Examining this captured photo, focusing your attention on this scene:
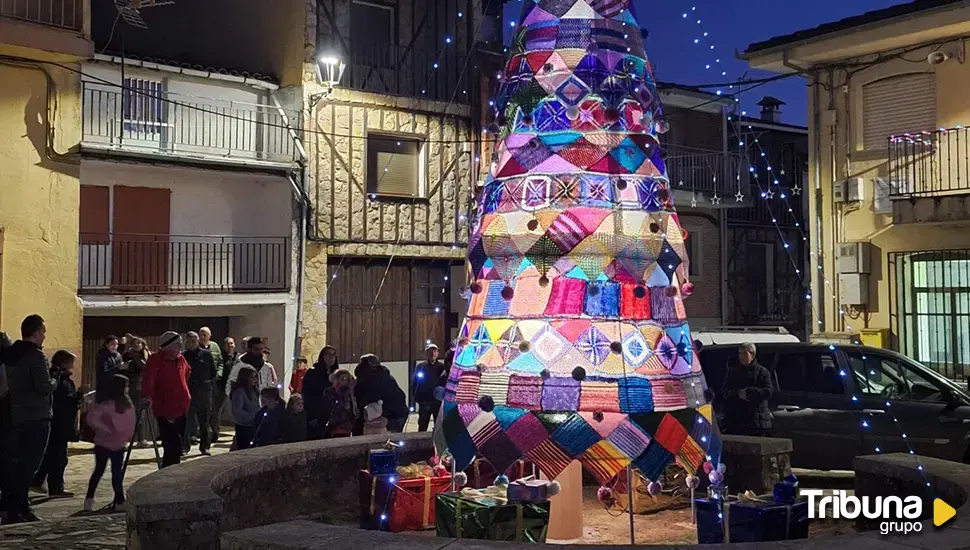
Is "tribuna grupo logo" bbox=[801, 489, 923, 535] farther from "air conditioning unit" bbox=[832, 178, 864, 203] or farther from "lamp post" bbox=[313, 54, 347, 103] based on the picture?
"lamp post" bbox=[313, 54, 347, 103]

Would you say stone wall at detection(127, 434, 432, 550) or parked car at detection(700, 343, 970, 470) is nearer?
stone wall at detection(127, 434, 432, 550)

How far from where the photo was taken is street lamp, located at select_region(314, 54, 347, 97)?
21594mm

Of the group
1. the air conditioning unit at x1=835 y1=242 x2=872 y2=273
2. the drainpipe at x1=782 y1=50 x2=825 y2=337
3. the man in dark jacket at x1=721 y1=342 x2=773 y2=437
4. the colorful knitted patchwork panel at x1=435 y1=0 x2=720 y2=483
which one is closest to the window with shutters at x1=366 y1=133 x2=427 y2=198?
the drainpipe at x1=782 y1=50 x2=825 y2=337

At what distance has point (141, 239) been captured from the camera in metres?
20.9

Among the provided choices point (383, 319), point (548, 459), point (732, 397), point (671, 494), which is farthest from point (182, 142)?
point (548, 459)

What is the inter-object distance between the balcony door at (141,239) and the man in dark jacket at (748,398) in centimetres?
1312

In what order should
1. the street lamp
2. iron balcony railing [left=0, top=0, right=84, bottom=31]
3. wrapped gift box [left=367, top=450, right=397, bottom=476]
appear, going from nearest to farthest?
wrapped gift box [left=367, top=450, right=397, bottom=476], iron balcony railing [left=0, top=0, right=84, bottom=31], the street lamp

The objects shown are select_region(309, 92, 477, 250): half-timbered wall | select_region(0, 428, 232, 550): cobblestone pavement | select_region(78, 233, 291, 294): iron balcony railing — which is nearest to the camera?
select_region(0, 428, 232, 550): cobblestone pavement

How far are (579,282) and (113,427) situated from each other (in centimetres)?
580

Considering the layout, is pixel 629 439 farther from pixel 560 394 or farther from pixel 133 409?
pixel 133 409

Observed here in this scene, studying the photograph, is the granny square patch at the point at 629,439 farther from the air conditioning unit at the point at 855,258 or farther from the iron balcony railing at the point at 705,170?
the iron balcony railing at the point at 705,170

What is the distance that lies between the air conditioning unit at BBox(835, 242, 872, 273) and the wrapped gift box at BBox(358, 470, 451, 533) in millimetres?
13534

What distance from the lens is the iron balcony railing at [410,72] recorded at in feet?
75.3

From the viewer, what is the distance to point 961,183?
57.9 ft
